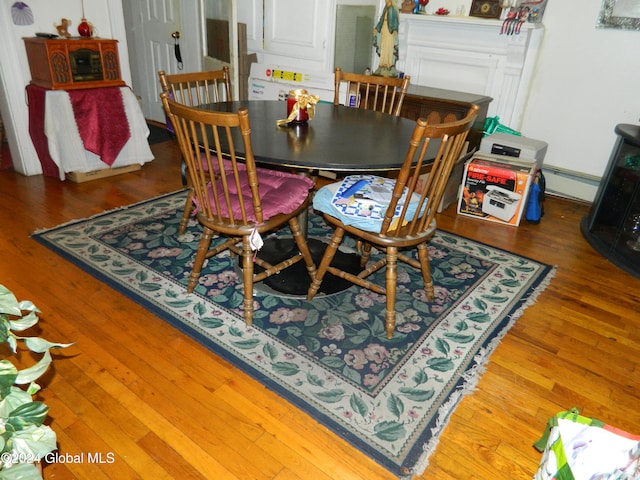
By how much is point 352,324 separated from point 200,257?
2.45ft

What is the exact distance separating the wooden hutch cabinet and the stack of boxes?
8.65ft

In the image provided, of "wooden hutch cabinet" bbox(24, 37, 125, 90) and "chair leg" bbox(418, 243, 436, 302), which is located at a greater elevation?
"wooden hutch cabinet" bbox(24, 37, 125, 90)

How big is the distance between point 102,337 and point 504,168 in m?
2.51

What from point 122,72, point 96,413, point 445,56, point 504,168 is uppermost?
point 445,56

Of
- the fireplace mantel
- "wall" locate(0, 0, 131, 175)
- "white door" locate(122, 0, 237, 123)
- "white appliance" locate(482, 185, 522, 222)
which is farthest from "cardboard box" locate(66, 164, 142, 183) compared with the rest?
"white appliance" locate(482, 185, 522, 222)

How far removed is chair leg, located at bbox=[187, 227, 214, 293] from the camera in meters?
2.07

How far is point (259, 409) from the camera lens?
1.57 meters

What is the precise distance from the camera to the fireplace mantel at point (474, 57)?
324 cm

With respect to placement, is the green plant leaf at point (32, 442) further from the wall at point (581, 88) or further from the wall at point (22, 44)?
the wall at point (581, 88)

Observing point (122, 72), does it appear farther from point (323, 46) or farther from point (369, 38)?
point (369, 38)

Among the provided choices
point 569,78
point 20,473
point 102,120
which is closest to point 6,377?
point 20,473

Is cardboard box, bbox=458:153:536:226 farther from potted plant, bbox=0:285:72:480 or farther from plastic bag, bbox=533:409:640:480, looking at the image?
potted plant, bbox=0:285:72:480

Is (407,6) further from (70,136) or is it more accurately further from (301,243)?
(70,136)

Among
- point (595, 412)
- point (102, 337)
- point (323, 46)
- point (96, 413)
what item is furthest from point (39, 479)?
point (323, 46)
